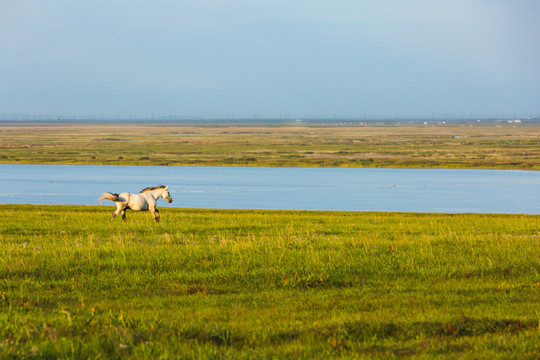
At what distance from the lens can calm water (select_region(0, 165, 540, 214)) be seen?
4681cm

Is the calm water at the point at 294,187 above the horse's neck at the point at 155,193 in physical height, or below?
below

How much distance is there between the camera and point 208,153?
11731cm

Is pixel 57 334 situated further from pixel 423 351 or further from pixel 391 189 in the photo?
pixel 391 189

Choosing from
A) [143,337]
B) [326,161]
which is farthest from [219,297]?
[326,161]

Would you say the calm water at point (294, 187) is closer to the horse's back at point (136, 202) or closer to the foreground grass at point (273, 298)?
the horse's back at point (136, 202)

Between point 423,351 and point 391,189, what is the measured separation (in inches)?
2070

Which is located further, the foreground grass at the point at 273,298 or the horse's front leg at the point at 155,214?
the horse's front leg at the point at 155,214

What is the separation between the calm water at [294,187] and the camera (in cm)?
4681

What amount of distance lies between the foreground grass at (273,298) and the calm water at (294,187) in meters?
29.4

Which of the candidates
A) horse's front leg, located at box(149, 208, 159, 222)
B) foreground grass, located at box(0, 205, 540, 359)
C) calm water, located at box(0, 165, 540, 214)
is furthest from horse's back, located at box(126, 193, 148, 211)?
calm water, located at box(0, 165, 540, 214)

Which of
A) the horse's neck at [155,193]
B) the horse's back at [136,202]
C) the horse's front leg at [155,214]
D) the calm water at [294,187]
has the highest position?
the horse's neck at [155,193]

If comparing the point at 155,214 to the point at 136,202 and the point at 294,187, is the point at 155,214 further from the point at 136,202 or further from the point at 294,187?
the point at 294,187

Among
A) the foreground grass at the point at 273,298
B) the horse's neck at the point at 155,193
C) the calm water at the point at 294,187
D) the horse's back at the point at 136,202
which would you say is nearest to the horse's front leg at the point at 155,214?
the horse's back at the point at 136,202

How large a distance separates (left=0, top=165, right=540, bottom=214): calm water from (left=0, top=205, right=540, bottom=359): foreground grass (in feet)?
96.5
